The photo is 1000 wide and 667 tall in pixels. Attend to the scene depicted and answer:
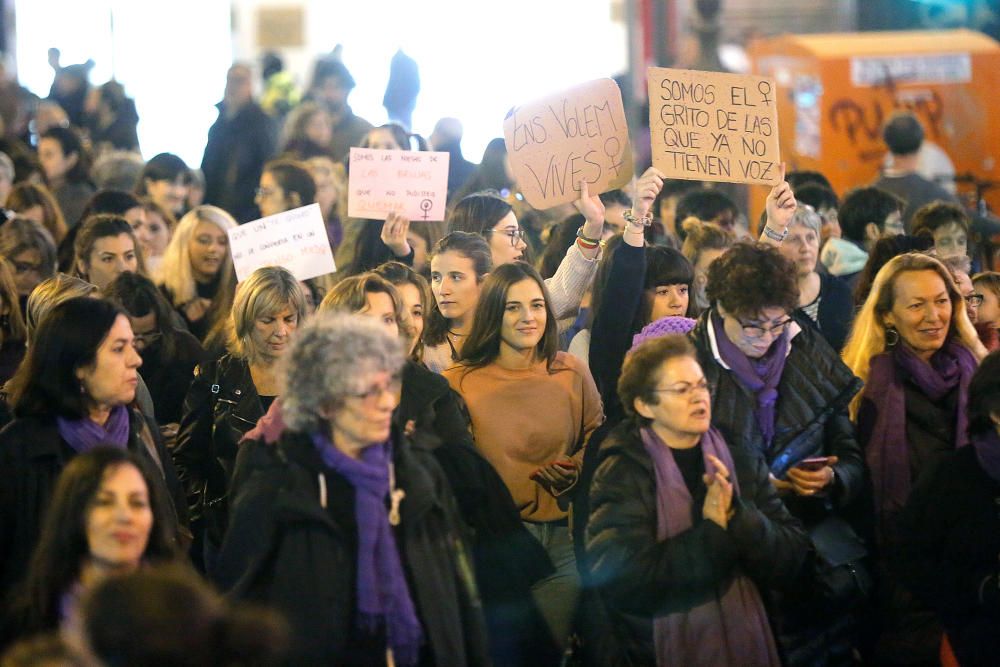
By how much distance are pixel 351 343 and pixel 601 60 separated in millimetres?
19130

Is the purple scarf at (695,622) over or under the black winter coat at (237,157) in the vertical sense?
under

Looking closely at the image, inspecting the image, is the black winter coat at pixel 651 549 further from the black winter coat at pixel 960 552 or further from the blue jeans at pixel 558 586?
the blue jeans at pixel 558 586

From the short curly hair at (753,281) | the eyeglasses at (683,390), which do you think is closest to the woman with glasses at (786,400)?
the short curly hair at (753,281)

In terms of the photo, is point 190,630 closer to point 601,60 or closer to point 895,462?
point 895,462

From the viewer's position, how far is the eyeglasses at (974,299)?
724 centimetres

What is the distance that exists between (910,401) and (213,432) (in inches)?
109

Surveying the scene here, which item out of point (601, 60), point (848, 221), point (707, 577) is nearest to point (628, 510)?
point (707, 577)

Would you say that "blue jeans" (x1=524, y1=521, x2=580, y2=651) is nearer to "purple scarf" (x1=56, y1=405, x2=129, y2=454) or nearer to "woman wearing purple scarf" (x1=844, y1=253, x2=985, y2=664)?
"woman wearing purple scarf" (x1=844, y1=253, x2=985, y2=664)

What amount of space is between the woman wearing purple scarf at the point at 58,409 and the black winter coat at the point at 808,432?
206 cm

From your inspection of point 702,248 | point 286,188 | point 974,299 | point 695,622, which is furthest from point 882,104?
point 695,622

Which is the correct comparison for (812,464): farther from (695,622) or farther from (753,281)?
(695,622)

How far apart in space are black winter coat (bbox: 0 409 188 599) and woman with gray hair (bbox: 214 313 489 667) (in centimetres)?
69

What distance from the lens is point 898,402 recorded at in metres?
6.45

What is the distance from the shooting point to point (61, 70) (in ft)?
58.3
